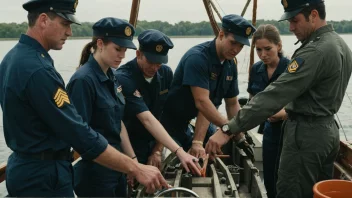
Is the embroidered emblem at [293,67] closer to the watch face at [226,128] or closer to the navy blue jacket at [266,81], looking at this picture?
the watch face at [226,128]

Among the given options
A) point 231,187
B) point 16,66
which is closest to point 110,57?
point 16,66

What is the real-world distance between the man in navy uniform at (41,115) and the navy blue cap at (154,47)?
1.07 m

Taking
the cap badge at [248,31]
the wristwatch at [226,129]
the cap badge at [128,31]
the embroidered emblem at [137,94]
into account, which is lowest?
the wristwatch at [226,129]

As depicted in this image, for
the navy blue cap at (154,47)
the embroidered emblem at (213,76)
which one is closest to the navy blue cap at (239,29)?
the embroidered emblem at (213,76)

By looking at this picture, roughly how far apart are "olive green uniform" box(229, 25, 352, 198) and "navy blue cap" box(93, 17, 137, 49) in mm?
982

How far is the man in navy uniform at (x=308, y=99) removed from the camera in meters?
2.89

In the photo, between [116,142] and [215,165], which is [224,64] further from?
[116,142]

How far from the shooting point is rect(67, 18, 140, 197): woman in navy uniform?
112 inches

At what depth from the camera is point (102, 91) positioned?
9.64 ft

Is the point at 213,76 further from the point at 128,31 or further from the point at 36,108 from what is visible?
the point at 36,108

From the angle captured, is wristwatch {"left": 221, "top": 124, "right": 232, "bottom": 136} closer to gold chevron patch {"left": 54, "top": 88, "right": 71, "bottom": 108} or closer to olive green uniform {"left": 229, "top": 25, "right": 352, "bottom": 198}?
olive green uniform {"left": 229, "top": 25, "right": 352, "bottom": 198}

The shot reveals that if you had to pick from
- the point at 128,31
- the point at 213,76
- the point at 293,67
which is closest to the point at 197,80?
the point at 213,76

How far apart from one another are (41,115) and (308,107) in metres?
1.79

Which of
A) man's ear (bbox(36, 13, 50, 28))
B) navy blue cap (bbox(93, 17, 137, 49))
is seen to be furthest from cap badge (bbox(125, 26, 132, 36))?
man's ear (bbox(36, 13, 50, 28))
